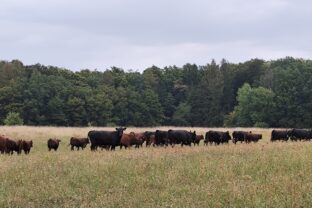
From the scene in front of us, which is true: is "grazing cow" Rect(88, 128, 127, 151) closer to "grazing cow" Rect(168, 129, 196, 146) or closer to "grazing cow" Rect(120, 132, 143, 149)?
"grazing cow" Rect(120, 132, 143, 149)

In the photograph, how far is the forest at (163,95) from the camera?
3479 inches

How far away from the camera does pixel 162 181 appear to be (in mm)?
12867

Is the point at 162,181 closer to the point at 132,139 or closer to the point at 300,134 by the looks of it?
the point at 132,139

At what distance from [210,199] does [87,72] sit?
10569 centimetres

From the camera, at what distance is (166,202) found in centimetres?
1042

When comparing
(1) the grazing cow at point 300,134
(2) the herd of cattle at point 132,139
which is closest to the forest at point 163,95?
(1) the grazing cow at point 300,134

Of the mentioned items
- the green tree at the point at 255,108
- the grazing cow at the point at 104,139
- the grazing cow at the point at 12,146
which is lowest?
the grazing cow at the point at 12,146

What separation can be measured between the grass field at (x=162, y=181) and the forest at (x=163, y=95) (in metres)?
67.6

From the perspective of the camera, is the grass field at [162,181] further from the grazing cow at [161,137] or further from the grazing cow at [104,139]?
the grazing cow at [161,137]

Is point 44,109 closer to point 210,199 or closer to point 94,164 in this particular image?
point 94,164

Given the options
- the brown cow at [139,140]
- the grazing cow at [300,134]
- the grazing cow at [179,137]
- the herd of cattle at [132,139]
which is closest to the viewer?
the herd of cattle at [132,139]

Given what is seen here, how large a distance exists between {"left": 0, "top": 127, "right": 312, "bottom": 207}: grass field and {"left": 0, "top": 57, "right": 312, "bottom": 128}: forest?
67.6 meters

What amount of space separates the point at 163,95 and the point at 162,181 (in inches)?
3852


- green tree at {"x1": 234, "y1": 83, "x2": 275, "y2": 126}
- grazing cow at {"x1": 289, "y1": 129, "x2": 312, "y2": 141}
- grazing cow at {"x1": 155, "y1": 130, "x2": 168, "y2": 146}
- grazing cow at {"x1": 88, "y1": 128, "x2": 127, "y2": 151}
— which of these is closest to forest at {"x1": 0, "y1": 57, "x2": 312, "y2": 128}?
green tree at {"x1": 234, "y1": 83, "x2": 275, "y2": 126}
